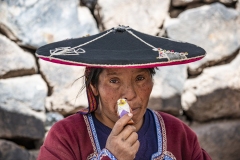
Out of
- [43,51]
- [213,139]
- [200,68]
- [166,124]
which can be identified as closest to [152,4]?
[200,68]

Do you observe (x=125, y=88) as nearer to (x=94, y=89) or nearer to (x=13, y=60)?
(x=94, y=89)

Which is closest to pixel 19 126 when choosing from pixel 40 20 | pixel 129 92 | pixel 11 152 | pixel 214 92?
pixel 11 152

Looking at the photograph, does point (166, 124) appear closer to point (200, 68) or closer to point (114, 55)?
point (114, 55)

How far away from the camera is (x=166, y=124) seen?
2.73 meters

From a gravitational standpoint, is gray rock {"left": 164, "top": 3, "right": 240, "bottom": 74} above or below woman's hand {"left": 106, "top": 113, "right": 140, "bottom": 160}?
below

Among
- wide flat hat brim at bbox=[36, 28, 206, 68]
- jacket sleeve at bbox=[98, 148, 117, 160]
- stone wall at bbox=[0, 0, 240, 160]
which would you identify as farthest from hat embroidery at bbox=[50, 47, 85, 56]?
stone wall at bbox=[0, 0, 240, 160]

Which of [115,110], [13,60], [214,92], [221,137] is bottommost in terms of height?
[221,137]

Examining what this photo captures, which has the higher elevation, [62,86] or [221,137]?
[62,86]

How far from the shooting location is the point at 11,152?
407 centimetres

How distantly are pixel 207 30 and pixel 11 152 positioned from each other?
76.4 inches

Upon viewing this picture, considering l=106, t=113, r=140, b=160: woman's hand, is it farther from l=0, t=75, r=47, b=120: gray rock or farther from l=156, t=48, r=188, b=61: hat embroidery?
l=0, t=75, r=47, b=120: gray rock

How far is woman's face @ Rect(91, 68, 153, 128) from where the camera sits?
2.39 meters

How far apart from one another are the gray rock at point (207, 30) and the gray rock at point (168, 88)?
0.44 feet

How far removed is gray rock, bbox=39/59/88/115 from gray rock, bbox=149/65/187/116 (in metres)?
0.63
